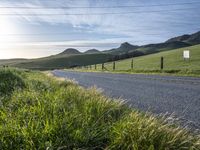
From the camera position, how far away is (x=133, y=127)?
471 cm

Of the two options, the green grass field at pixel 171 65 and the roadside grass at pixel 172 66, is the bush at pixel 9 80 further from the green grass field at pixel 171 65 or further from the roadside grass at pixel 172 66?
the green grass field at pixel 171 65

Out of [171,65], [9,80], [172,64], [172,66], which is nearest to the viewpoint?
[9,80]

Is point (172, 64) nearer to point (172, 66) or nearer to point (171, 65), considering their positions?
point (171, 65)

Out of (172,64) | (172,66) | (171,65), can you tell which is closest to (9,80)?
(172,66)

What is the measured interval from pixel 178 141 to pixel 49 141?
1.57 meters

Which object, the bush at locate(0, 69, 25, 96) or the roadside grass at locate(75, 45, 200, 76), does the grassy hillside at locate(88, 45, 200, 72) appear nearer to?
the roadside grass at locate(75, 45, 200, 76)

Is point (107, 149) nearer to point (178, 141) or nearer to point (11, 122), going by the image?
point (178, 141)

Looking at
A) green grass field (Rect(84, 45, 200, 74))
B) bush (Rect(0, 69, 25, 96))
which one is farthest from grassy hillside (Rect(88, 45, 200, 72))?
bush (Rect(0, 69, 25, 96))

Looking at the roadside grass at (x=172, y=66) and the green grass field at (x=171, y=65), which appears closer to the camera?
the roadside grass at (x=172, y=66)

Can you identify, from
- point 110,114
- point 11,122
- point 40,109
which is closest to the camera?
point 11,122

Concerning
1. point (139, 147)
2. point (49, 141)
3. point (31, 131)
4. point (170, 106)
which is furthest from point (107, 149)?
point (170, 106)

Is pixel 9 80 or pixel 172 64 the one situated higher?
pixel 9 80

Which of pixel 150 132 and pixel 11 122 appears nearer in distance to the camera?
pixel 150 132

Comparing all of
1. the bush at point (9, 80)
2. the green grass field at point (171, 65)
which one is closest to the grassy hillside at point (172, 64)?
the green grass field at point (171, 65)
